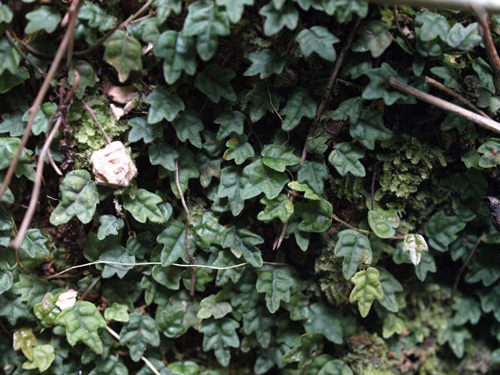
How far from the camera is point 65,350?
193cm

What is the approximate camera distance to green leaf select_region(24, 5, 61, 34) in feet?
5.04

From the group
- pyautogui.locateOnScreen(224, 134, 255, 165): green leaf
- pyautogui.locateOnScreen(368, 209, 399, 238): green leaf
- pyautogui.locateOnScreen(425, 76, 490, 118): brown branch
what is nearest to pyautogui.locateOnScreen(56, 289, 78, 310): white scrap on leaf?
pyautogui.locateOnScreen(224, 134, 255, 165): green leaf

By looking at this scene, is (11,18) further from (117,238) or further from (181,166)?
(117,238)

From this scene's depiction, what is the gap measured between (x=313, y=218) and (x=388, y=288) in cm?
55

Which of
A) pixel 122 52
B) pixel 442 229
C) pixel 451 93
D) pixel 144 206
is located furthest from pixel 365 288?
pixel 122 52

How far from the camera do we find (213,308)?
1967 mm

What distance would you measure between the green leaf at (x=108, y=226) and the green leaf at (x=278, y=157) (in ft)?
2.23

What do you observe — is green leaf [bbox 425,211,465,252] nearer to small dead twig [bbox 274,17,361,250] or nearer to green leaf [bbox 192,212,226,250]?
small dead twig [bbox 274,17,361,250]

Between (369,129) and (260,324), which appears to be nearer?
(369,129)

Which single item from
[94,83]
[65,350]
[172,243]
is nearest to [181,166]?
[172,243]

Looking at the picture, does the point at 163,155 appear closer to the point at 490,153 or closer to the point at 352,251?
the point at 352,251

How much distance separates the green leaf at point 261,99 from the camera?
1.78m

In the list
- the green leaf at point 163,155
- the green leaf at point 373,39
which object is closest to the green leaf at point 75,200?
the green leaf at point 163,155

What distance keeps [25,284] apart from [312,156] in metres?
1.38
